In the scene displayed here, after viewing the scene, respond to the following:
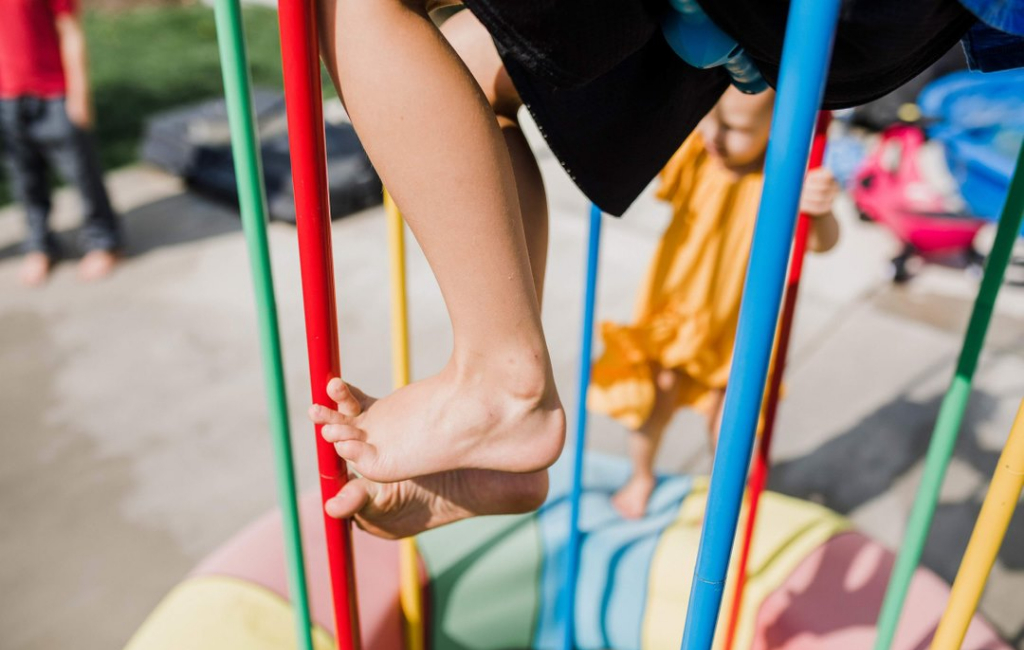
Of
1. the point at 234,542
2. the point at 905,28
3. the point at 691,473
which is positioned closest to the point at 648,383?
the point at 691,473

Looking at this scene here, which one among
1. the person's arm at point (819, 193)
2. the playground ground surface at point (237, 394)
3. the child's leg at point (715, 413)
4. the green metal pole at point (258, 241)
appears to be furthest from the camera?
the playground ground surface at point (237, 394)

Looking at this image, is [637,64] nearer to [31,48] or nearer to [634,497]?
[634,497]

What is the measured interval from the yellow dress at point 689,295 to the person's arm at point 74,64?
6.70 feet

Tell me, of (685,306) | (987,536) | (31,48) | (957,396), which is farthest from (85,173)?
(987,536)

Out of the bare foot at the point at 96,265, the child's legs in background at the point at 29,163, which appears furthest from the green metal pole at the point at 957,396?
the child's legs in background at the point at 29,163

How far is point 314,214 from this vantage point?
59 centimetres

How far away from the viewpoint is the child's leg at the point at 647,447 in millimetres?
1482

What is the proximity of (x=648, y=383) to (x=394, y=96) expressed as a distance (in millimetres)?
1035

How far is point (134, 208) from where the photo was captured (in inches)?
130

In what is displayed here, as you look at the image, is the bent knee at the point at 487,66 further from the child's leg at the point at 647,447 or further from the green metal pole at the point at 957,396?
the child's leg at the point at 647,447

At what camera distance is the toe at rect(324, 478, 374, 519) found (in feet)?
2.26

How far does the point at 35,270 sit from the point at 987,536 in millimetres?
2846

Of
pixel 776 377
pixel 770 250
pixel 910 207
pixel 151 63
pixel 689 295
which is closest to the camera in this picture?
pixel 770 250

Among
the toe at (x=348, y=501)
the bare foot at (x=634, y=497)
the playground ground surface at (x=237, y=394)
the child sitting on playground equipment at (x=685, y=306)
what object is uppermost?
the toe at (x=348, y=501)
